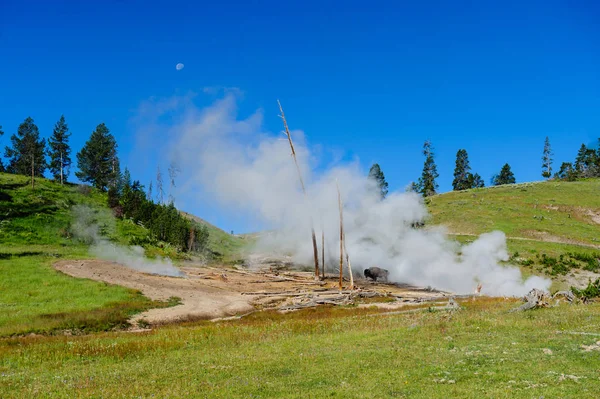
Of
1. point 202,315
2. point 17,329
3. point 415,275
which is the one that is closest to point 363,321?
point 202,315

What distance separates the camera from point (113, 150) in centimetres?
13138

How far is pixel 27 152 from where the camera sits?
120 meters

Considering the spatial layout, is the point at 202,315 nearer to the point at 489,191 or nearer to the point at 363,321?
the point at 363,321

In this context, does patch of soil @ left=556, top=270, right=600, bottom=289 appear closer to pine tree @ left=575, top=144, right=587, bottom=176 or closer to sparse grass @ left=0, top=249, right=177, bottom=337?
sparse grass @ left=0, top=249, right=177, bottom=337

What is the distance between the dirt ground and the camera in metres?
40.0

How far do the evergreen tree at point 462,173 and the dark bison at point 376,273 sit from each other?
377 feet

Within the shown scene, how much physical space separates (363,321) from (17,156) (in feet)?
476

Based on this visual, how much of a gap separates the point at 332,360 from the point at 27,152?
412 feet

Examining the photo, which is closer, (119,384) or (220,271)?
(119,384)

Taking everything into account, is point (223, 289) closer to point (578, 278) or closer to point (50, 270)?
point (50, 270)

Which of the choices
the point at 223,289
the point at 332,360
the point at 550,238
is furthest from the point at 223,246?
the point at 332,360

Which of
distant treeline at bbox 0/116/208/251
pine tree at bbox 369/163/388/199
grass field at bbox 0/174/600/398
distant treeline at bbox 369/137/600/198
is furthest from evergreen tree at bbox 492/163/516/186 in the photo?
grass field at bbox 0/174/600/398

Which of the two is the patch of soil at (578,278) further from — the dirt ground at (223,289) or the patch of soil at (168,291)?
the patch of soil at (168,291)

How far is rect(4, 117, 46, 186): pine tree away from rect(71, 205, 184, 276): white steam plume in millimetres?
23863
